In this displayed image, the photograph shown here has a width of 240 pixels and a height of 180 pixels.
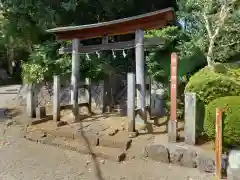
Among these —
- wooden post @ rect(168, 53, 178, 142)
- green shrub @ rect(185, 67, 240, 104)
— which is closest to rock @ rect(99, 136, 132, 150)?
wooden post @ rect(168, 53, 178, 142)

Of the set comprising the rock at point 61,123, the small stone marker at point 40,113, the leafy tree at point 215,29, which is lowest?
the rock at point 61,123

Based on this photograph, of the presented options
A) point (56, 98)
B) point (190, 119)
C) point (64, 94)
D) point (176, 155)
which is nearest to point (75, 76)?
point (56, 98)

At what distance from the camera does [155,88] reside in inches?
335

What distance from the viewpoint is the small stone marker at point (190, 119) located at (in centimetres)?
541

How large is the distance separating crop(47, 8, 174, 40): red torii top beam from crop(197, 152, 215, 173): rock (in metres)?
3.37

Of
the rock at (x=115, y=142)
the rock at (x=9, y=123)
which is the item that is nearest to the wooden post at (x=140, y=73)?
the rock at (x=115, y=142)

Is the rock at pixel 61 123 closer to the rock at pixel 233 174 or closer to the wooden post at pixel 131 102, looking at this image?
the wooden post at pixel 131 102

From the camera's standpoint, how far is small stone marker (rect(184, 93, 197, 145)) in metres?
5.41

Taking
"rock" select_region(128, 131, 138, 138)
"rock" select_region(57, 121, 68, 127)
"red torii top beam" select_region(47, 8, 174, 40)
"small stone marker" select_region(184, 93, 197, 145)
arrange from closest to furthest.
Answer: "small stone marker" select_region(184, 93, 197, 145) → "rock" select_region(128, 131, 138, 138) → "red torii top beam" select_region(47, 8, 174, 40) → "rock" select_region(57, 121, 68, 127)

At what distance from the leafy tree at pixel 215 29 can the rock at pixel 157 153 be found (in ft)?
9.18

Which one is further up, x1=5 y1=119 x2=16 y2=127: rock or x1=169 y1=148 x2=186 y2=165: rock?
x1=5 y1=119 x2=16 y2=127: rock

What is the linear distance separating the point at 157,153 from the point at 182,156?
0.50 metres

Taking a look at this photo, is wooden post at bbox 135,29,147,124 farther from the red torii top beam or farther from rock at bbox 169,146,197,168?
rock at bbox 169,146,197,168

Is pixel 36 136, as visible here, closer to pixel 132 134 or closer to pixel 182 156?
pixel 132 134
